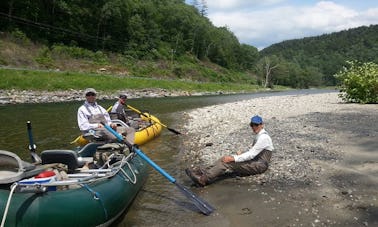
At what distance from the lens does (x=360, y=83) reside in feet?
78.6

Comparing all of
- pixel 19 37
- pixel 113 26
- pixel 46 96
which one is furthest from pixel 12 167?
pixel 113 26

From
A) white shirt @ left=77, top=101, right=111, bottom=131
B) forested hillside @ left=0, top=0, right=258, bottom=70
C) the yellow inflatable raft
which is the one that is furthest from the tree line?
white shirt @ left=77, top=101, right=111, bottom=131

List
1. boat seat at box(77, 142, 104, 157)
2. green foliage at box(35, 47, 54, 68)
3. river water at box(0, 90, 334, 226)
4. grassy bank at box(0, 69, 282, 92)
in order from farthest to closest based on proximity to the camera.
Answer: green foliage at box(35, 47, 54, 68)
grassy bank at box(0, 69, 282, 92)
boat seat at box(77, 142, 104, 157)
river water at box(0, 90, 334, 226)

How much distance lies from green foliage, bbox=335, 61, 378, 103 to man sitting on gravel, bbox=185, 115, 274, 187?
17.5m

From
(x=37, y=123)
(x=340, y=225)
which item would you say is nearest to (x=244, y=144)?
(x=340, y=225)

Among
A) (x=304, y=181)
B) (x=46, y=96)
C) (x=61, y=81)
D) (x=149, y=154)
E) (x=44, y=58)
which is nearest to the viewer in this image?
(x=304, y=181)

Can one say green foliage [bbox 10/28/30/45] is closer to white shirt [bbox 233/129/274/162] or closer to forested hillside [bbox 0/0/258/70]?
forested hillside [bbox 0/0/258/70]

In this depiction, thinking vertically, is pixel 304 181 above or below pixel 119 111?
below

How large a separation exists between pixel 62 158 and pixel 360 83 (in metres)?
21.6

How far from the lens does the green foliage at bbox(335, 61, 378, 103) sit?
2366 centimetres

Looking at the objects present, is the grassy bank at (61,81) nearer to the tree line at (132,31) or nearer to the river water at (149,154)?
the river water at (149,154)

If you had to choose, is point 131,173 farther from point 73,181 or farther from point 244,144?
point 244,144

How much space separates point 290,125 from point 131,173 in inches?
353

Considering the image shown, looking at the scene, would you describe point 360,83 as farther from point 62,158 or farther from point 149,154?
point 62,158
